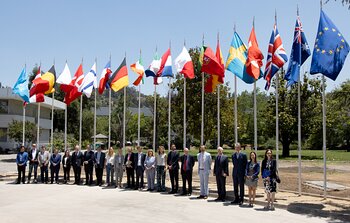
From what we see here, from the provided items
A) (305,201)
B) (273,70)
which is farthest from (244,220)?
(273,70)

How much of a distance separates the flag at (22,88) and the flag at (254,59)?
12.4 metres

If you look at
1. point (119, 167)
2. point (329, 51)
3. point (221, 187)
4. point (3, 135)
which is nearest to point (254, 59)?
point (329, 51)

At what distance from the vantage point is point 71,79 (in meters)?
20.4

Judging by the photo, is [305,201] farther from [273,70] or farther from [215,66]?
[215,66]

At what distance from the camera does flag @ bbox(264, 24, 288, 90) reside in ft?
47.1

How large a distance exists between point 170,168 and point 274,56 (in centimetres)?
603

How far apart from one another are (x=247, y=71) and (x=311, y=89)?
3076 cm

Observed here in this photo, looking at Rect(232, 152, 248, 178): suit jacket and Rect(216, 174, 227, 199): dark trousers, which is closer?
Rect(232, 152, 248, 178): suit jacket

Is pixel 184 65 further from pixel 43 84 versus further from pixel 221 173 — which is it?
pixel 43 84

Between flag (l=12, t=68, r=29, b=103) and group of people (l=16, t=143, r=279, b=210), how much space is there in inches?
130

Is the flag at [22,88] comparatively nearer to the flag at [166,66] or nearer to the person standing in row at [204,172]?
the flag at [166,66]

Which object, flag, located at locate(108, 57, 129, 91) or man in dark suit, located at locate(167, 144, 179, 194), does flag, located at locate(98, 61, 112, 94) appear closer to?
flag, located at locate(108, 57, 129, 91)

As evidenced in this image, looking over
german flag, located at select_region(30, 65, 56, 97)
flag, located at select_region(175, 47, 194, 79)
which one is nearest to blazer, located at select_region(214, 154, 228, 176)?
flag, located at select_region(175, 47, 194, 79)

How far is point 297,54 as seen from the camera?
46.1ft
